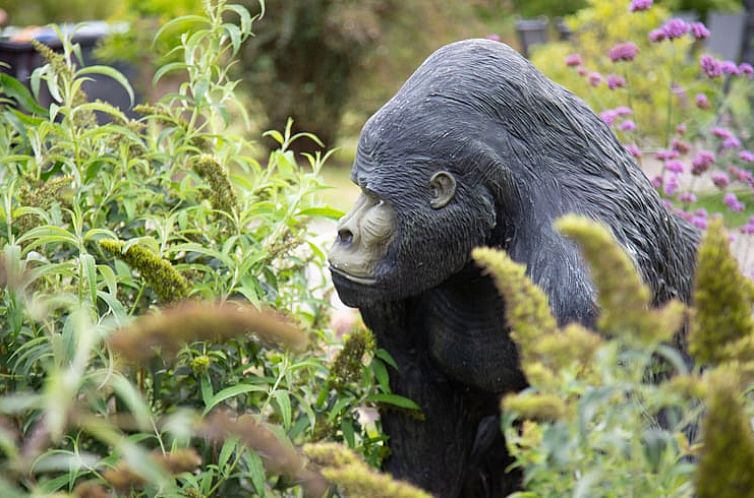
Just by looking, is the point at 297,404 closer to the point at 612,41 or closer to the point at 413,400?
the point at 413,400

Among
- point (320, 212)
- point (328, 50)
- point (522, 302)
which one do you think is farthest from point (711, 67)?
point (328, 50)

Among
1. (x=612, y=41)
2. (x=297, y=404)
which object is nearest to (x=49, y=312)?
(x=297, y=404)

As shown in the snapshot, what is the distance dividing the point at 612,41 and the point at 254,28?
293 cm

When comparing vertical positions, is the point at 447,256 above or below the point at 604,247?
below

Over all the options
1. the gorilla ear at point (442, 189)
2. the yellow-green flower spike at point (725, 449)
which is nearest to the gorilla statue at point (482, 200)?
the gorilla ear at point (442, 189)

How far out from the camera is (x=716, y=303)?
3.83 feet

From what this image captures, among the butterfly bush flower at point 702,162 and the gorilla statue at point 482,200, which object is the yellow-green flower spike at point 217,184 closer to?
the gorilla statue at point 482,200

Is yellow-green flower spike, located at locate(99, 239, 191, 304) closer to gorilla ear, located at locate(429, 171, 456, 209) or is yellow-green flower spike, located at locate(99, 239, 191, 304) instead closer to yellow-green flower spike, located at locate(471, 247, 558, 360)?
gorilla ear, located at locate(429, 171, 456, 209)

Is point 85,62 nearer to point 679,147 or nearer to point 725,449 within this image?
point 679,147

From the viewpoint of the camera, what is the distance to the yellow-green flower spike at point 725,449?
41.9 inches

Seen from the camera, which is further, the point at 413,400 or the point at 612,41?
the point at 612,41

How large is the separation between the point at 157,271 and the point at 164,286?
28mm

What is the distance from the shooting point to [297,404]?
2.47 m

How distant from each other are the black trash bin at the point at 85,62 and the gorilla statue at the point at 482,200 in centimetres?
345
